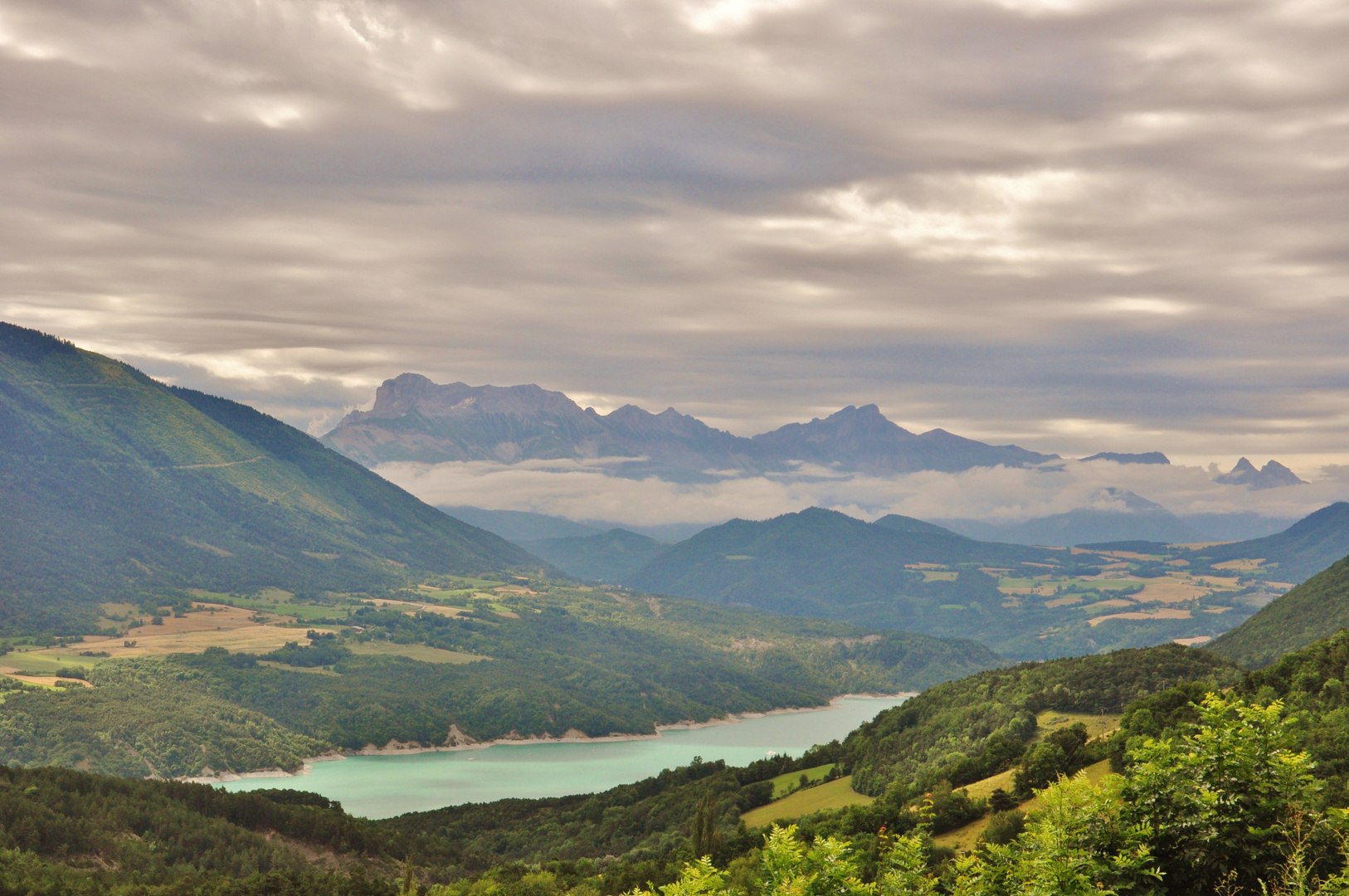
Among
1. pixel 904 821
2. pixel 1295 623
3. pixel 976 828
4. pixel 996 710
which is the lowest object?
pixel 904 821

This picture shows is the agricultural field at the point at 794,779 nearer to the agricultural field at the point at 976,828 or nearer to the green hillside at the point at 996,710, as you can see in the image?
the green hillside at the point at 996,710

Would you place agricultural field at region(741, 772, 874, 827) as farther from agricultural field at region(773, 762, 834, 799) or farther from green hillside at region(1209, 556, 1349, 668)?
green hillside at region(1209, 556, 1349, 668)

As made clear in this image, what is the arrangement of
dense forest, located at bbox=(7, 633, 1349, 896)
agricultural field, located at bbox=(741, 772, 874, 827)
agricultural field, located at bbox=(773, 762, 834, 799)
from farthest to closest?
agricultural field, located at bbox=(773, 762, 834, 799) < agricultural field, located at bbox=(741, 772, 874, 827) < dense forest, located at bbox=(7, 633, 1349, 896)

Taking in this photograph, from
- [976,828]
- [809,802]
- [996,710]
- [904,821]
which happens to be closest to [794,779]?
[809,802]

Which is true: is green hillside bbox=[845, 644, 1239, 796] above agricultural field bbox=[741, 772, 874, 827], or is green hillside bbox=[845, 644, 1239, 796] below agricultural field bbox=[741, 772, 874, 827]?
above

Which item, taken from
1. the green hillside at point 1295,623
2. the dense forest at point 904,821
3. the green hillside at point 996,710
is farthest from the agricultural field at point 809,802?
the green hillside at point 1295,623

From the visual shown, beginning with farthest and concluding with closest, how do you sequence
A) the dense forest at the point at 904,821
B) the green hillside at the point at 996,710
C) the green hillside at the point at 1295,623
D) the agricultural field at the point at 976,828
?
1. the green hillside at the point at 1295,623
2. the green hillside at the point at 996,710
3. the agricultural field at the point at 976,828
4. the dense forest at the point at 904,821

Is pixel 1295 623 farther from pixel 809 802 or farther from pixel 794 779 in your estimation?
pixel 809 802

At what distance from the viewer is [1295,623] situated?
18025 cm

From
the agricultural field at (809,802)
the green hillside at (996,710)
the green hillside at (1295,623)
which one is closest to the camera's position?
the green hillside at (996,710)

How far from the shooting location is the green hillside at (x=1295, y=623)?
165500mm

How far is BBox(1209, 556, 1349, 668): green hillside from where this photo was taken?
543 feet

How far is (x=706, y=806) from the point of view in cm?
7906

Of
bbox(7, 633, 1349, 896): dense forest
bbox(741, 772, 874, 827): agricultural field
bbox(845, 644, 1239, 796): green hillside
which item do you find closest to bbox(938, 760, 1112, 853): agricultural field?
bbox(7, 633, 1349, 896): dense forest
